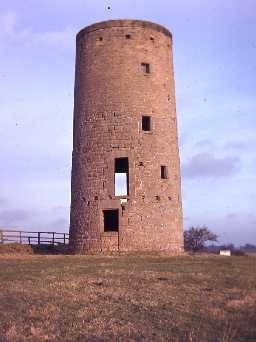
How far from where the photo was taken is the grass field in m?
9.12

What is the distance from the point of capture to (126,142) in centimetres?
2388

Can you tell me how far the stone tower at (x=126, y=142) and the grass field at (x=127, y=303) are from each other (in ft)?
21.1

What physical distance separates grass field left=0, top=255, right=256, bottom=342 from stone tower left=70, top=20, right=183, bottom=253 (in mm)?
6441

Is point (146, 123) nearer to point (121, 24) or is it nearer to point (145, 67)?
point (145, 67)

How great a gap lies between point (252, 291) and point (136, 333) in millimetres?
4502

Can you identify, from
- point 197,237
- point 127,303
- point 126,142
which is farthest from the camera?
point 197,237

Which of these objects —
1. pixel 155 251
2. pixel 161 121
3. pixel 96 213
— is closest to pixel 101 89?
pixel 161 121

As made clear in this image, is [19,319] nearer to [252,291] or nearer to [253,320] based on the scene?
[253,320]

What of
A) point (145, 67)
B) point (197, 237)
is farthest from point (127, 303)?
point (197, 237)

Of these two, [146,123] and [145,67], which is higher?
[145,67]

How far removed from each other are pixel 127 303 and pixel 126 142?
13.3 meters

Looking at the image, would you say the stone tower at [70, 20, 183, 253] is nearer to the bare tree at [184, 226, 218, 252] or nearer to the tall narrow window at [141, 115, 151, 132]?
the tall narrow window at [141, 115, 151, 132]

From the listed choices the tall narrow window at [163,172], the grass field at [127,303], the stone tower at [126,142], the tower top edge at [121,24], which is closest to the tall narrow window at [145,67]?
the stone tower at [126,142]

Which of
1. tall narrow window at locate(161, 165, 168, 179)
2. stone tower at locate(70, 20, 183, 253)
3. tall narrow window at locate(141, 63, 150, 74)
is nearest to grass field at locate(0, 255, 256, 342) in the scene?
stone tower at locate(70, 20, 183, 253)
